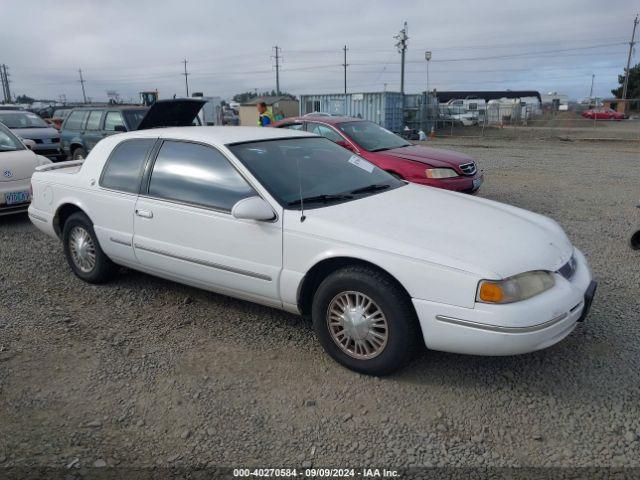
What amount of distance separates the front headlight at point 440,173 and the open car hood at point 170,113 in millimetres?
3681

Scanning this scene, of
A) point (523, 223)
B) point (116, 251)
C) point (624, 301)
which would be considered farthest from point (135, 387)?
point (624, 301)

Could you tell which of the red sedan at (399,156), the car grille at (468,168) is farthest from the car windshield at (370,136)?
the car grille at (468,168)

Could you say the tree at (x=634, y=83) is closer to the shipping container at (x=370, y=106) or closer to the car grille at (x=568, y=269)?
the shipping container at (x=370, y=106)

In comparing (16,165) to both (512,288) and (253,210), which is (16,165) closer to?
(253,210)

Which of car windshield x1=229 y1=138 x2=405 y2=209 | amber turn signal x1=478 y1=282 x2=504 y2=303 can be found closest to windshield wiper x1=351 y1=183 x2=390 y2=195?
car windshield x1=229 y1=138 x2=405 y2=209

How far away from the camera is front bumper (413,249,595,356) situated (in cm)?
291

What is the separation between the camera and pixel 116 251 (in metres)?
4.57

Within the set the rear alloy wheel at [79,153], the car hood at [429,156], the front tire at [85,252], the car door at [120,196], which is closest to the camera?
the car door at [120,196]

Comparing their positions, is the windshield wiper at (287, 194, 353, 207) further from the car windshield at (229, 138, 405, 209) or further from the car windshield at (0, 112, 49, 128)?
the car windshield at (0, 112, 49, 128)

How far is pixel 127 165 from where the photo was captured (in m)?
4.54

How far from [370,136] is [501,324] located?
6097mm

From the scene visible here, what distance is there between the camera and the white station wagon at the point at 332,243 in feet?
9.85

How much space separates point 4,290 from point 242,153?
2777 millimetres

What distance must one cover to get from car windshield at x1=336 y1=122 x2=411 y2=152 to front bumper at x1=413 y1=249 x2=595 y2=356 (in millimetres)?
5372
